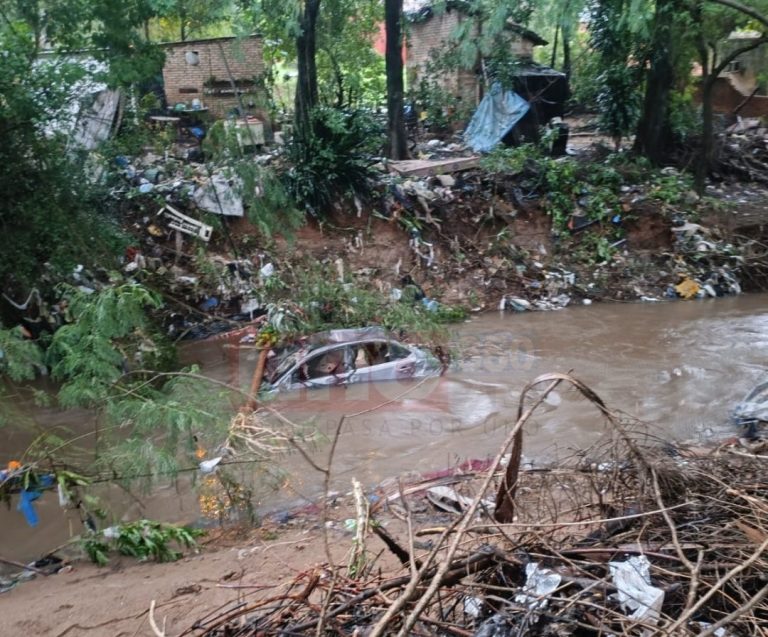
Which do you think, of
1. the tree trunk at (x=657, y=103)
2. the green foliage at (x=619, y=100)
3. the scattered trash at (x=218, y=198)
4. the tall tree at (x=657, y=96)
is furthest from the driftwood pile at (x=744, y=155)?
the scattered trash at (x=218, y=198)

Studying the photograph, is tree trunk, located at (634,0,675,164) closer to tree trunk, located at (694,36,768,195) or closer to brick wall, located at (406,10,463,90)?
tree trunk, located at (694,36,768,195)

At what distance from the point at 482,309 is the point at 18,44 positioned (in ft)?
Result: 30.2

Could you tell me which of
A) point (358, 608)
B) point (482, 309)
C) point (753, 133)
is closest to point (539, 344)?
point (482, 309)

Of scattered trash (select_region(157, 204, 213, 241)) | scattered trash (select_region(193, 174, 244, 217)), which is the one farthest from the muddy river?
scattered trash (select_region(193, 174, 244, 217))

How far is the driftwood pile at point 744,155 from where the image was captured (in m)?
18.6

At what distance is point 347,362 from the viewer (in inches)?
352

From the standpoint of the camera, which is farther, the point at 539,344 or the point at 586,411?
the point at 539,344

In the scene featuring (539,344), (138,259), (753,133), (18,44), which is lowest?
(539,344)

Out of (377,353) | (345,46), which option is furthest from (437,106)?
(377,353)

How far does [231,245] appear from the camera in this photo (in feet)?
45.0

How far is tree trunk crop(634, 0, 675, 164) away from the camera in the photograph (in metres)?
16.4

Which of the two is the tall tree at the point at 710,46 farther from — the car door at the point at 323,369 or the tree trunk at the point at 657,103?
the car door at the point at 323,369

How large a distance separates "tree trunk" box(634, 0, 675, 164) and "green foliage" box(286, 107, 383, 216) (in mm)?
7604

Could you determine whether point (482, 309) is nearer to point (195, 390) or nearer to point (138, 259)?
point (138, 259)
